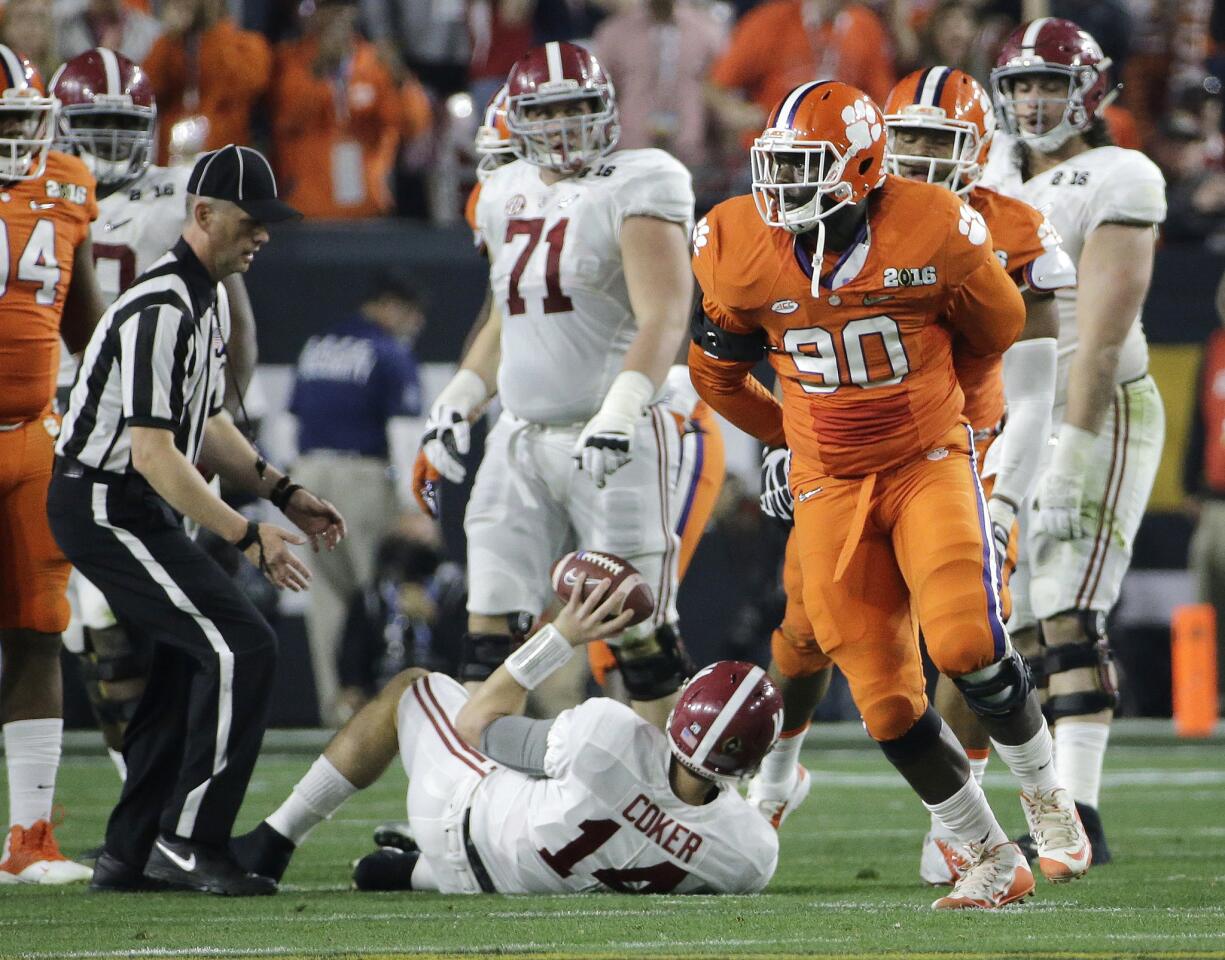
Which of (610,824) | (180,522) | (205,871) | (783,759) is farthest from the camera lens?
(783,759)

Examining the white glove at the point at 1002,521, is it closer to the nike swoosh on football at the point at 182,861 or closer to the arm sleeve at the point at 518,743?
the arm sleeve at the point at 518,743

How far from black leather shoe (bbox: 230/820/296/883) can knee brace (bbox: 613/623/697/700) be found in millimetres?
1063

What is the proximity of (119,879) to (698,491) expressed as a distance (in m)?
2.08

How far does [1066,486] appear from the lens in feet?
18.2

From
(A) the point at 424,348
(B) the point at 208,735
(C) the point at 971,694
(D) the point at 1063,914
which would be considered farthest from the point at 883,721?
(A) the point at 424,348

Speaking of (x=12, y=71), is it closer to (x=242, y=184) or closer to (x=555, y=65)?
(x=242, y=184)

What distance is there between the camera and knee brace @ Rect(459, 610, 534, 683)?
5574mm

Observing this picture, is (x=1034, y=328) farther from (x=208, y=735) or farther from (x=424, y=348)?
(x=424, y=348)

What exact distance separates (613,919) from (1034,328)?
1.82 m

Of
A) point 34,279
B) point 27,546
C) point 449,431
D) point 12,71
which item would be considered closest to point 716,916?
point 449,431

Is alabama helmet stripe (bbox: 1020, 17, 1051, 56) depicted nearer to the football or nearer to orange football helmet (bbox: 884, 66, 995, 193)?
orange football helmet (bbox: 884, 66, 995, 193)

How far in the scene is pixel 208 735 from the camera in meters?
5.00

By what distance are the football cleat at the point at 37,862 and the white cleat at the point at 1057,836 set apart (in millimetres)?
2416

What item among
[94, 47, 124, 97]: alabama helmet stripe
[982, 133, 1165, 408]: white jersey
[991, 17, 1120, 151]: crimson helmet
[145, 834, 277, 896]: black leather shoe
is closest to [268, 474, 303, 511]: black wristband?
[145, 834, 277, 896]: black leather shoe
